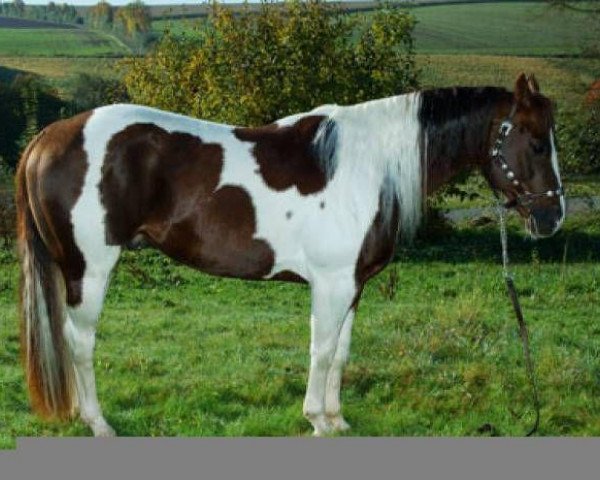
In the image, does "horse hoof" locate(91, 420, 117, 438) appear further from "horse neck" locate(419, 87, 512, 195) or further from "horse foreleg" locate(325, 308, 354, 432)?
"horse neck" locate(419, 87, 512, 195)

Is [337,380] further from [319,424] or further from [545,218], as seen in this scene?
[545,218]

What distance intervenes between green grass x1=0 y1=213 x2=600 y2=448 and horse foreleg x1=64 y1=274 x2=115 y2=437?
12 centimetres

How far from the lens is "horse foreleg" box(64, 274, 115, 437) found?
464cm

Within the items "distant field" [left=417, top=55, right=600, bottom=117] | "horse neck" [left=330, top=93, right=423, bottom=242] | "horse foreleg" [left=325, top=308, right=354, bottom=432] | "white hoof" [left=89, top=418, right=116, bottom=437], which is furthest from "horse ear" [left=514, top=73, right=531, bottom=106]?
"distant field" [left=417, top=55, right=600, bottom=117]

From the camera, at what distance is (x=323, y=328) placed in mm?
4660

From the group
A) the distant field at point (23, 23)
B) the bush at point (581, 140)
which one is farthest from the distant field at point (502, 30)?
the distant field at point (23, 23)

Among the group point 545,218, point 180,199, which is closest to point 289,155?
point 180,199

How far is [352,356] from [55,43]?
808 centimetres

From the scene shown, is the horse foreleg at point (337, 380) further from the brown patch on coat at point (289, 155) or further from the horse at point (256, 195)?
the brown patch on coat at point (289, 155)

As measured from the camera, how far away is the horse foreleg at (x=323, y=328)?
4.61 metres

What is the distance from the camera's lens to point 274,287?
941 centimetres

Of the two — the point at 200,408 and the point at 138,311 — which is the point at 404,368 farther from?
the point at 138,311

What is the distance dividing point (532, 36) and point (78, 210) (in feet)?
37.8

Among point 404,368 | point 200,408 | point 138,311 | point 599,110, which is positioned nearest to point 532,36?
point 599,110
